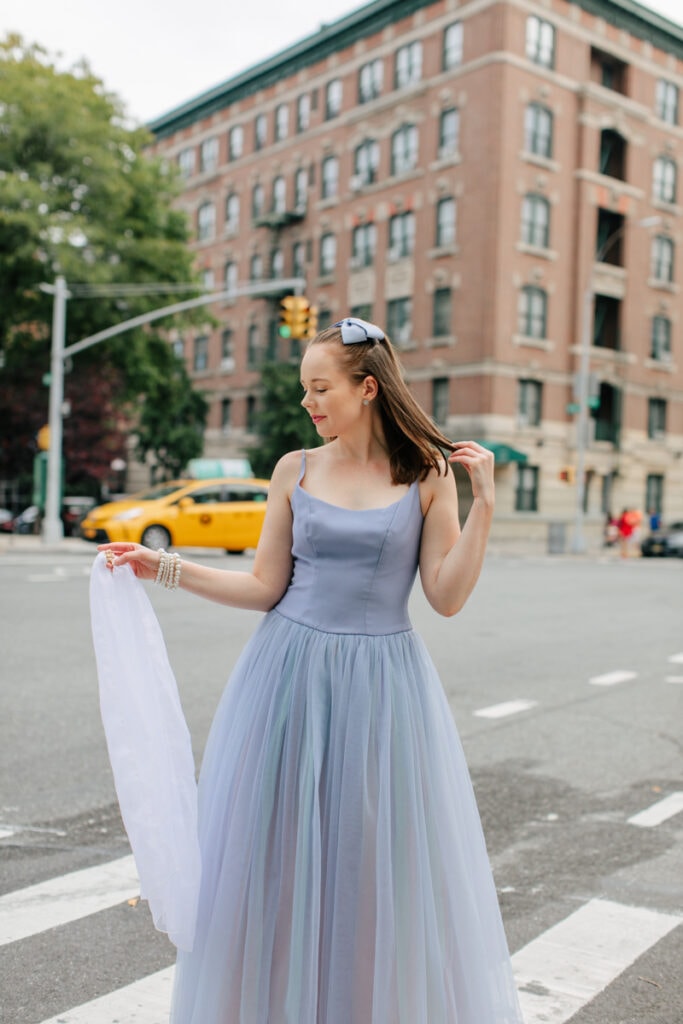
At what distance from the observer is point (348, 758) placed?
8.70 ft

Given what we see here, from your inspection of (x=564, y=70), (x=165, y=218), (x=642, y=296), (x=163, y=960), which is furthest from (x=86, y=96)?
Answer: (x=163, y=960)

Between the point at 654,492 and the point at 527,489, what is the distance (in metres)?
7.66

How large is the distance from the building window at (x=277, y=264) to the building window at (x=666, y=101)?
16.7 meters

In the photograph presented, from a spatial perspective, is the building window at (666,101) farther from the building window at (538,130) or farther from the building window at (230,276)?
the building window at (230,276)

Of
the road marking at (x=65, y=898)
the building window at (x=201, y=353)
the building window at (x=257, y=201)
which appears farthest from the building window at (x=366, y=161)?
the road marking at (x=65, y=898)

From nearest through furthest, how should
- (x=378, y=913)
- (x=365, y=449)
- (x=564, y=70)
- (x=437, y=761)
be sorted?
(x=378, y=913) < (x=437, y=761) < (x=365, y=449) < (x=564, y=70)

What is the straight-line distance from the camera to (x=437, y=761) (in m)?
2.71

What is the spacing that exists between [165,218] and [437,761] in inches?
1373

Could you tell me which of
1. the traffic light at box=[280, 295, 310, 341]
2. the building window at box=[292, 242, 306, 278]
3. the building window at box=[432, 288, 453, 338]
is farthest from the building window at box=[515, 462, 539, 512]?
the traffic light at box=[280, 295, 310, 341]

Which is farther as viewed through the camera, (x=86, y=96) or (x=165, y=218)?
(x=165, y=218)

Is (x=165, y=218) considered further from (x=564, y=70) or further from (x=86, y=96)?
(x=564, y=70)

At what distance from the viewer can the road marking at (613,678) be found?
934cm

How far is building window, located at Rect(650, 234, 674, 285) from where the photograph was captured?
44688 millimetres

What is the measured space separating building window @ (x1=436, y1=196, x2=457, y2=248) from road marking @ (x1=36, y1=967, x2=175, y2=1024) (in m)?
38.9
